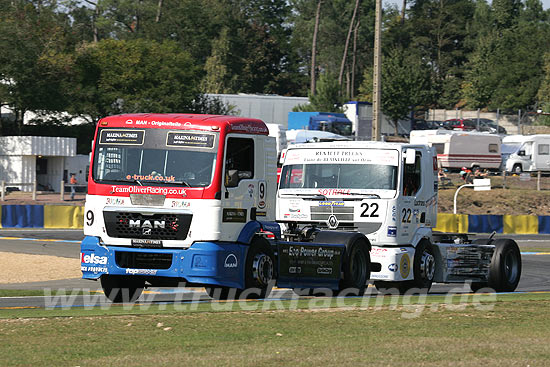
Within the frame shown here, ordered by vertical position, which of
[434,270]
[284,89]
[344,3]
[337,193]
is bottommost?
[434,270]

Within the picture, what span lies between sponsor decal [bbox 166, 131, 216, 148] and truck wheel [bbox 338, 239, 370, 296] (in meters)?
3.20

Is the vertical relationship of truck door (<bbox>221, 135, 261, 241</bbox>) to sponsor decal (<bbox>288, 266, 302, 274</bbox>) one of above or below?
above

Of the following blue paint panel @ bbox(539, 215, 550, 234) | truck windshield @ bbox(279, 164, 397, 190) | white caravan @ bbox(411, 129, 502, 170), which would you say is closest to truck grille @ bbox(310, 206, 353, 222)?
truck windshield @ bbox(279, 164, 397, 190)

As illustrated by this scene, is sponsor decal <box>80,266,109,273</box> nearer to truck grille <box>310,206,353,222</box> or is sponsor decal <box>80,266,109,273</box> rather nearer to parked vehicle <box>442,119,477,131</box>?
truck grille <box>310,206,353,222</box>

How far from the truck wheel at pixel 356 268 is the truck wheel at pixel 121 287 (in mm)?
3474

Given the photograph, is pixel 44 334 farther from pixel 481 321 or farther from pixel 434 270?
pixel 434 270

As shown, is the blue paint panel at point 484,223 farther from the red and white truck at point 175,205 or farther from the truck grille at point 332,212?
the red and white truck at point 175,205

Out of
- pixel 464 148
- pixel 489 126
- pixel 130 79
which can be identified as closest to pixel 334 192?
pixel 464 148

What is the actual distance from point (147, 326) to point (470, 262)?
29.9 feet

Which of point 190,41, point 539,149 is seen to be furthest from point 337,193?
point 190,41

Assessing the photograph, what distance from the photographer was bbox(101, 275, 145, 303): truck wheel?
15070 millimetres

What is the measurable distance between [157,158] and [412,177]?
5.64 m

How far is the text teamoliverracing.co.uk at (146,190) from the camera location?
14.0m

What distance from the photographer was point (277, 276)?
1560 centimetres
